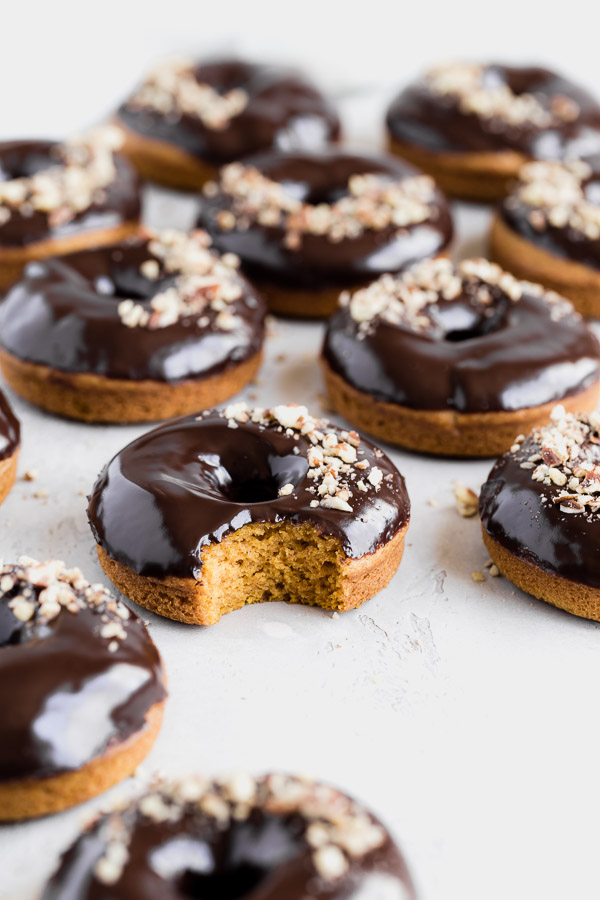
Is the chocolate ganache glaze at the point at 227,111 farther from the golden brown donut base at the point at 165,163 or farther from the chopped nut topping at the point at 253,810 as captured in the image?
the chopped nut topping at the point at 253,810

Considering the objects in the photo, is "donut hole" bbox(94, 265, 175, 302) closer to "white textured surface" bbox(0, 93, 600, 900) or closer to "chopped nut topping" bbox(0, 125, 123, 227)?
"chopped nut topping" bbox(0, 125, 123, 227)

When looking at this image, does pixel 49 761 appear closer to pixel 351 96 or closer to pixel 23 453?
pixel 23 453

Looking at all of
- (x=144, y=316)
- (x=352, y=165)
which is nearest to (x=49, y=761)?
(x=144, y=316)

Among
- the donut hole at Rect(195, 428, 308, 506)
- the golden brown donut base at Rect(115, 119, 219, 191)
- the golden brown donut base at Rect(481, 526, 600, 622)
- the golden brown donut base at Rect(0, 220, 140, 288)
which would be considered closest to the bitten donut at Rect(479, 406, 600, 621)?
the golden brown donut base at Rect(481, 526, 600, 622)

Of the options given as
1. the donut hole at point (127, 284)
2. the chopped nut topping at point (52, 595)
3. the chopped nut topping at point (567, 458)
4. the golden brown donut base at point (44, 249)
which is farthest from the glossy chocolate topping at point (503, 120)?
the chopped nut topping at point (52, 595)

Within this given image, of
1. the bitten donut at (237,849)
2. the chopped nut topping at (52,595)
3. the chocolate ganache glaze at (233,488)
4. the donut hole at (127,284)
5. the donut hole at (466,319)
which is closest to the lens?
the bitten donut at (237,849)

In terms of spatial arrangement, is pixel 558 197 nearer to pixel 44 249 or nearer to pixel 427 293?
pixel 427 293

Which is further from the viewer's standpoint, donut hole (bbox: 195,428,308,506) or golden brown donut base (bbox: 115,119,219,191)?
golden brown donut base (bbox: 115,119,219,191)
